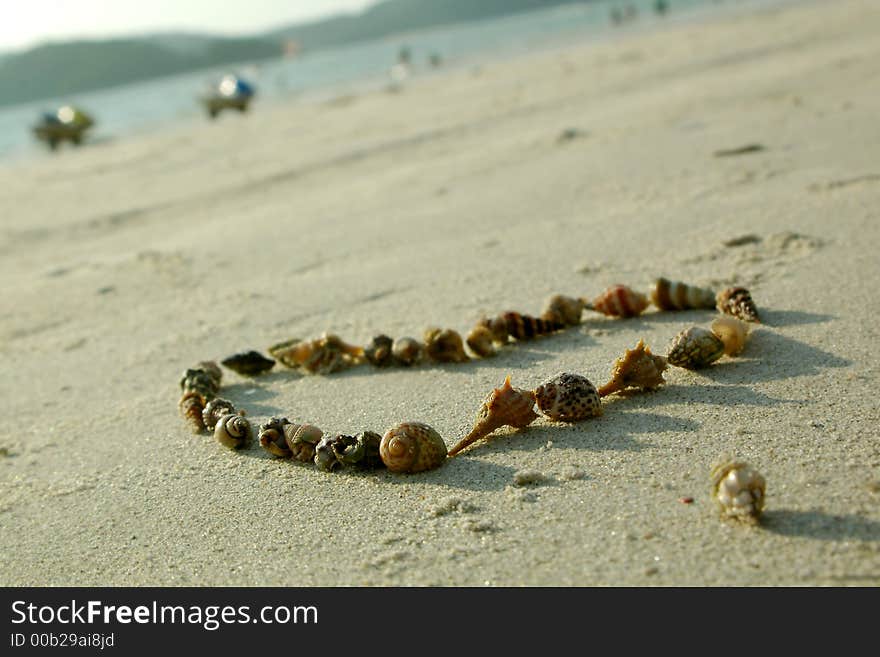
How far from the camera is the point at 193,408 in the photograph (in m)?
2.76

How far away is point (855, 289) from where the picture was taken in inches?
118

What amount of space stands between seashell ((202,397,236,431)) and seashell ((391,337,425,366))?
1.88 ft

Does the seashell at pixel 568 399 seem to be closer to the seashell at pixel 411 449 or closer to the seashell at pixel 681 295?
the seashell at pixel 411 449

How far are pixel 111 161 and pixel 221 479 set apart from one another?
428 inches

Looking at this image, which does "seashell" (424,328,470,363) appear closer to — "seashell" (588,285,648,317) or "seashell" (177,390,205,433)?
"seashell" (588,285,648,317)

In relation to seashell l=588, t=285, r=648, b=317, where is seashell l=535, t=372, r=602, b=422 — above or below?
below

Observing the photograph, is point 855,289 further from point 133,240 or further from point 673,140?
point 133,240

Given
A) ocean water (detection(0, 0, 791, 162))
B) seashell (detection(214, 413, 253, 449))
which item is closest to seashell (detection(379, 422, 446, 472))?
seashell (detection(214, 413, 253, 449))

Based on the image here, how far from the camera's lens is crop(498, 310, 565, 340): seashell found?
9.86 feet

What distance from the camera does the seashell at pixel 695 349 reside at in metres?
2.53

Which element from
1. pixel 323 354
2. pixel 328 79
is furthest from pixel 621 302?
pixel 328 79

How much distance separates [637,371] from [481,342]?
0.64 m

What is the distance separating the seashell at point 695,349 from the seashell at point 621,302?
502mm

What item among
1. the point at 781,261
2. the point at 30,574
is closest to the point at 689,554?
the point at 30,574
